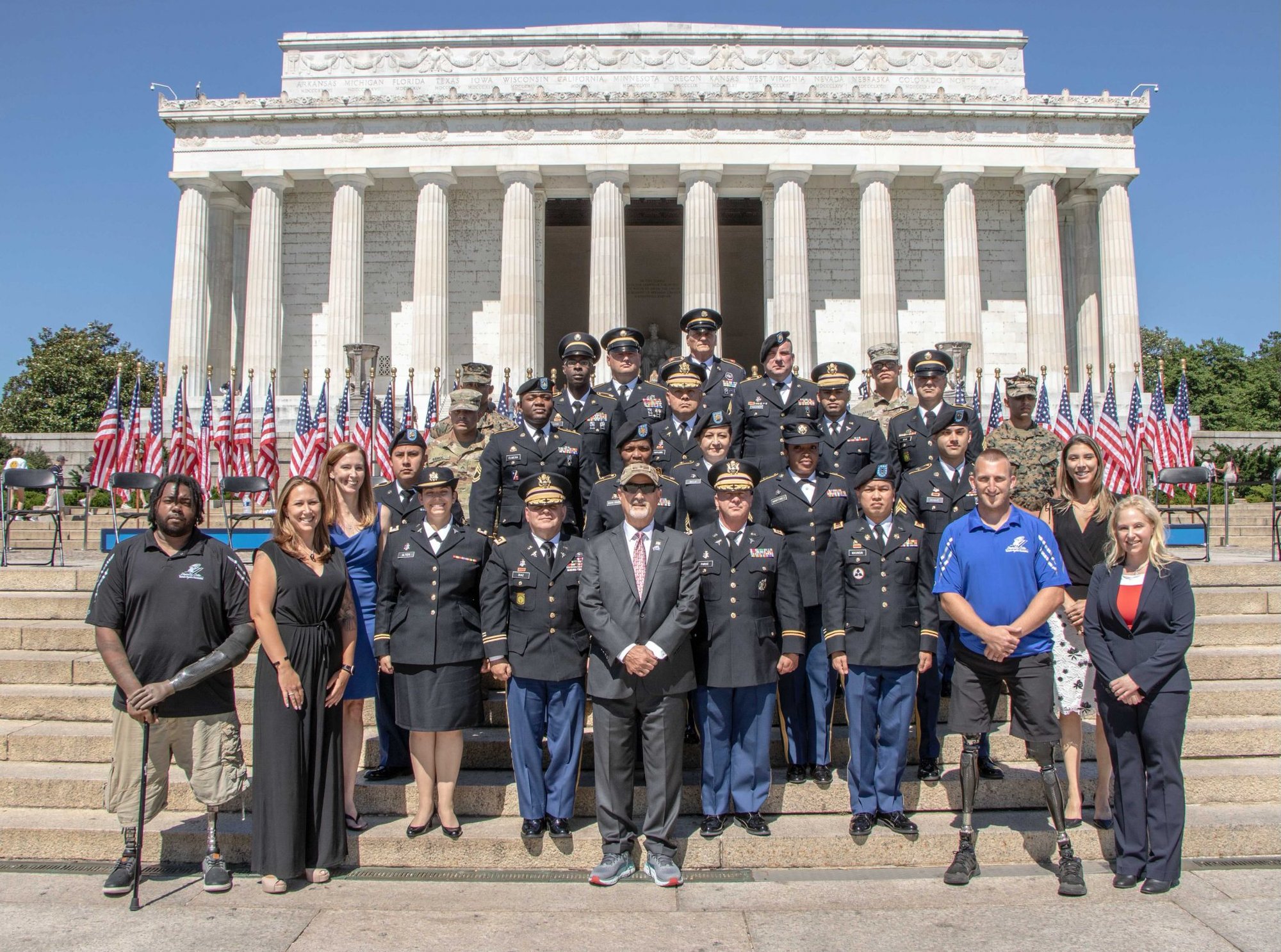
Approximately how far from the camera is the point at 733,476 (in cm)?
762

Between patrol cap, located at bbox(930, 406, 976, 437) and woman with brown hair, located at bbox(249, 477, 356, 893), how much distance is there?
5474 millimetres

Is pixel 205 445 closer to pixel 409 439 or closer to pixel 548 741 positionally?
pixel 409 439

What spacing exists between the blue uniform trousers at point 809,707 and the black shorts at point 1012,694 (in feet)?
3.68

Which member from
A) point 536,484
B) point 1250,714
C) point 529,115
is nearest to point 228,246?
point 529,115

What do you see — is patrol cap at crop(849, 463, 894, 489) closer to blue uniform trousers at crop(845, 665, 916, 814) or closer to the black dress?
blue uniform trousers at crop(845, 665, 916, 814)

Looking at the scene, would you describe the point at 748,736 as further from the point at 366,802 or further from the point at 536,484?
the point at 366,802

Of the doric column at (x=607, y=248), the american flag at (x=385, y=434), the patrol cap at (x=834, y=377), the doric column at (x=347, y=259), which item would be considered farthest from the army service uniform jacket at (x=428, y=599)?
the doric column at (x=347, y=259)

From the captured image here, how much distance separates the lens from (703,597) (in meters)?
7.50

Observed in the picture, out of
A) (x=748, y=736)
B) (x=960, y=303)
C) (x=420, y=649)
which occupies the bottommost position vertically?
(x=748, y=736)

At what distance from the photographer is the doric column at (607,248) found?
117 ft

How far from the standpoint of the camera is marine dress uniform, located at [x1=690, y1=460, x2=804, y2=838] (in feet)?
23.8

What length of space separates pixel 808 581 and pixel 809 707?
103cm

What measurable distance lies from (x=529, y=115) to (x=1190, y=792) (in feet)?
110

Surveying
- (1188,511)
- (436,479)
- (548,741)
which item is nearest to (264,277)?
(1188,511)
